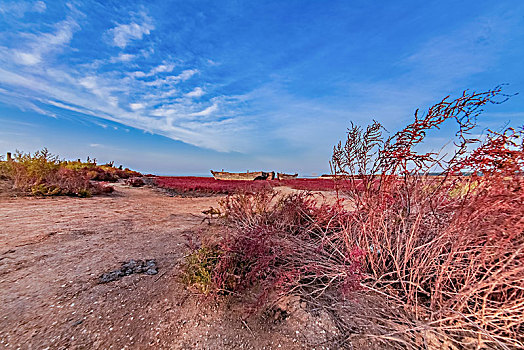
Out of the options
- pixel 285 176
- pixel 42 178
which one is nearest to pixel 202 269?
pixel 42 178

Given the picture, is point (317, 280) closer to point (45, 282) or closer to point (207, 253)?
point (207, 253)

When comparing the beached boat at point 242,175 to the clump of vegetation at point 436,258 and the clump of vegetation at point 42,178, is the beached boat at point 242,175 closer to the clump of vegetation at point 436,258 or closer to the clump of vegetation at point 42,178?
the clump of vegetation at point 42,178

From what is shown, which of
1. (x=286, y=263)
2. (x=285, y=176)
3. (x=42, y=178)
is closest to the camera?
(x=286, y=263)

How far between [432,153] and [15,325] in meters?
3.39

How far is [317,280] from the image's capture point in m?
2.29

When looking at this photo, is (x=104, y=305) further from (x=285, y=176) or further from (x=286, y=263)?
(x=285, y=176)

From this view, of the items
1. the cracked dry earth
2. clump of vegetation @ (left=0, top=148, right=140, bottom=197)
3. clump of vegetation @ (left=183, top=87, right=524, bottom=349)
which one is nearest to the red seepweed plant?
clump of vegetation @ (left=183, top=87, right=524, bottom=349)

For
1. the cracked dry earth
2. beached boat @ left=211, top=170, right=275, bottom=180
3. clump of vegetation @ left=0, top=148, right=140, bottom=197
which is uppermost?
beached boat @ left=211, top=170, right=275, bottom=180

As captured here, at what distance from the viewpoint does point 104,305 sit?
1894 millimetres

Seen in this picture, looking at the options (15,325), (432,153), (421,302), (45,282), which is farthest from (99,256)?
(432,153)

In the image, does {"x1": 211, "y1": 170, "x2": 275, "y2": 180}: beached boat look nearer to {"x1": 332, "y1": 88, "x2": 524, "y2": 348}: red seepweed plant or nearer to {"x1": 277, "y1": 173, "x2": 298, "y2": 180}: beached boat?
{"x1": 277, "y1": 173, "x2": 298, "y2": 180}: beached boat

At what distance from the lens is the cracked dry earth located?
5.22 feet

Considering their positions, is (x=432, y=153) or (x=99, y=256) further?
(x=99, y=256)

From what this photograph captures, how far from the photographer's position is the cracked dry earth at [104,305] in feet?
5.22
